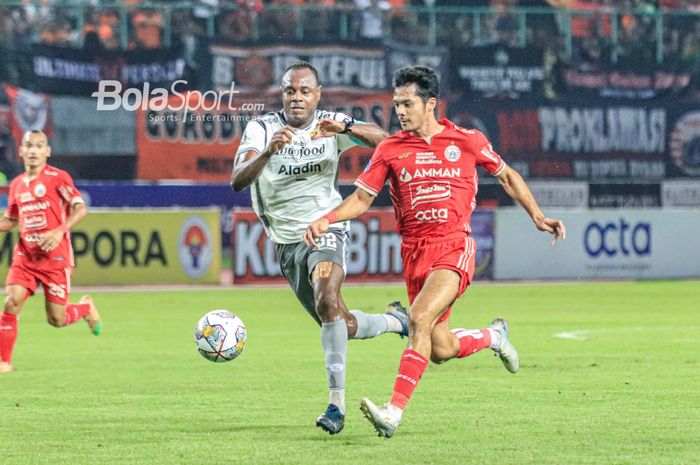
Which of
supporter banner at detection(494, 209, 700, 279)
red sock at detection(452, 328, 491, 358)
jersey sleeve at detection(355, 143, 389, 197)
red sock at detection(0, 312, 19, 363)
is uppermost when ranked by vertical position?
jersey sleeve at detection(355, 143, 389, 197)

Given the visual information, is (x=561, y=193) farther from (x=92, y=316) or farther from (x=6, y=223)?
(x=6, y=223)

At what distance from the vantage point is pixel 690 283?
82.0ft

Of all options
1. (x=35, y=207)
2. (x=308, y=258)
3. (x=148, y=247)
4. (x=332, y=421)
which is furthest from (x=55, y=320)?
(x=148, y=247)

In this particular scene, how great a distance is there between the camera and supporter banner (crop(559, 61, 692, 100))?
2695 centimetres

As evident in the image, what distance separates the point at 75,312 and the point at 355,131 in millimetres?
5675

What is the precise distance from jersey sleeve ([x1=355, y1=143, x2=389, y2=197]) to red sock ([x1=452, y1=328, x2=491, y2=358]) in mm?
1299

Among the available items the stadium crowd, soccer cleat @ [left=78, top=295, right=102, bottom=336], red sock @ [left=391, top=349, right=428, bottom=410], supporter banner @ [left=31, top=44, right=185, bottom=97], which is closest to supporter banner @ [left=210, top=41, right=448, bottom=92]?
the stadium crowd

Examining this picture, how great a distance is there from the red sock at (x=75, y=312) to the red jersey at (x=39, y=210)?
0.76m

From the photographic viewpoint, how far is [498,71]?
86.2 feet

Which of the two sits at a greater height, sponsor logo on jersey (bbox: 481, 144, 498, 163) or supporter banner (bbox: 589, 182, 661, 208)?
sponsor logo on jersey (bbox: 481, 144, 498, 163)

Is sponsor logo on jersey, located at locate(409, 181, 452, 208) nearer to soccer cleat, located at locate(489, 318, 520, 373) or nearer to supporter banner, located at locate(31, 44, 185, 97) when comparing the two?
soccer cleat, located at locate(489, 318, 520, 373)

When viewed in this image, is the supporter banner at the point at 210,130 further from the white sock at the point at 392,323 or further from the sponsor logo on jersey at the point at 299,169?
the sponsor logo on jersey at the point at 299,169

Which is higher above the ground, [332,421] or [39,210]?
[39,210]

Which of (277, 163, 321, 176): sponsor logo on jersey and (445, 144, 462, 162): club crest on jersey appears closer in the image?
(445, 144, 462, 162): club crest on jersey
